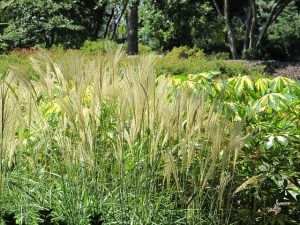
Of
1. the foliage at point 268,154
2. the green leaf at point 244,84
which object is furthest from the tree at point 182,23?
the foliage at point 268,154

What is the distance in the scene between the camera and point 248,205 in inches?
135

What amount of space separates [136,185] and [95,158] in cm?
28

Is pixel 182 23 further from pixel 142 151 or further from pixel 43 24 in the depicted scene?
pixel 142 151

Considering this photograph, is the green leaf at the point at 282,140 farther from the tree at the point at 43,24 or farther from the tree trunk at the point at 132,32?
the tree at the point at 43,24

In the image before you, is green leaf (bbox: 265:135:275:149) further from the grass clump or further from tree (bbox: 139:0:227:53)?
tree (bbox: 139:0:227:53)

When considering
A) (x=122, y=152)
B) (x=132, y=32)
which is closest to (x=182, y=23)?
(x=132, y=32)

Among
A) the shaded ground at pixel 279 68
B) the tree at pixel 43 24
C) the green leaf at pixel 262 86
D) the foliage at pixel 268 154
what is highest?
the tree at pixel 43 24

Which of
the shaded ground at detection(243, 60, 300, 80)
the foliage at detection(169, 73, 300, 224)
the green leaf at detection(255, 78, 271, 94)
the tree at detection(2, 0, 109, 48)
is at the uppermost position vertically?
the tree at detection(2, 0, 109, 48)

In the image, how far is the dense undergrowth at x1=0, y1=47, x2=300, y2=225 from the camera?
2.82 metres

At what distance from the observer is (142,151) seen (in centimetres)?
312

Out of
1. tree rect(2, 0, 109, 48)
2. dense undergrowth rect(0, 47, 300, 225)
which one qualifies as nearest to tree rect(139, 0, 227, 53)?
tree rect(2, 0, 109, 48)

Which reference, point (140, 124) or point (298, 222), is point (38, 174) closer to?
point (140, 124)

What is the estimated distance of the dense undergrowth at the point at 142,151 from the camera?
2824 millimetres

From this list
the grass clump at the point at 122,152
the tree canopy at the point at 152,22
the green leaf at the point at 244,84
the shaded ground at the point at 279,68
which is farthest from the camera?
the tree canopy at the point at 152,22
